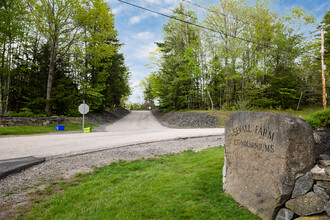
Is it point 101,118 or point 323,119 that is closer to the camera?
point 323,119

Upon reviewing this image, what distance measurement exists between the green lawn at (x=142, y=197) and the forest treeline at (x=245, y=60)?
619 inches

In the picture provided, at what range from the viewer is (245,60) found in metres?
19.9

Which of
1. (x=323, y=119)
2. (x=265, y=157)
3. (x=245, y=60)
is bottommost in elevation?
(x=265, y=157)

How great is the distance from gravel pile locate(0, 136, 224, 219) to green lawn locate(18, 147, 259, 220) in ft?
0.81

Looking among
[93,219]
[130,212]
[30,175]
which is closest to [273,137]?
[130,212]

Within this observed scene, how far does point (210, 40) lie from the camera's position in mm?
20188

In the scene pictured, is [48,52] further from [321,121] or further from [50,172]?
[321,121]

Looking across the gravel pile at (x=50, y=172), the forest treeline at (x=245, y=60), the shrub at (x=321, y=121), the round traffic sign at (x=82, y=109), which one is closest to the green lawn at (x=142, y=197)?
the gravel pile at (x=50, y=172)

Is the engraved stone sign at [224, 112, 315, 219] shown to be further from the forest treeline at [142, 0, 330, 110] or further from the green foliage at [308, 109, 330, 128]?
the forest treeline at [142, 0, 330, 110]

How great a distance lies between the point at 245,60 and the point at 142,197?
20.5m

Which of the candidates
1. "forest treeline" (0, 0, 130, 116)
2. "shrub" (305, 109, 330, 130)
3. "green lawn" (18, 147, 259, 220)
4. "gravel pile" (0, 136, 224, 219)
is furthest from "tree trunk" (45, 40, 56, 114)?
"shrub" (305, 109, 330, 130)

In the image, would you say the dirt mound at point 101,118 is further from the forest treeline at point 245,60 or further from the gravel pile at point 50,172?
the gravel pile at point 50,172

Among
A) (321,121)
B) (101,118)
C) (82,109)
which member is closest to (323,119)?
(321,121)

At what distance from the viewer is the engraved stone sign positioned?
86.9 inches
